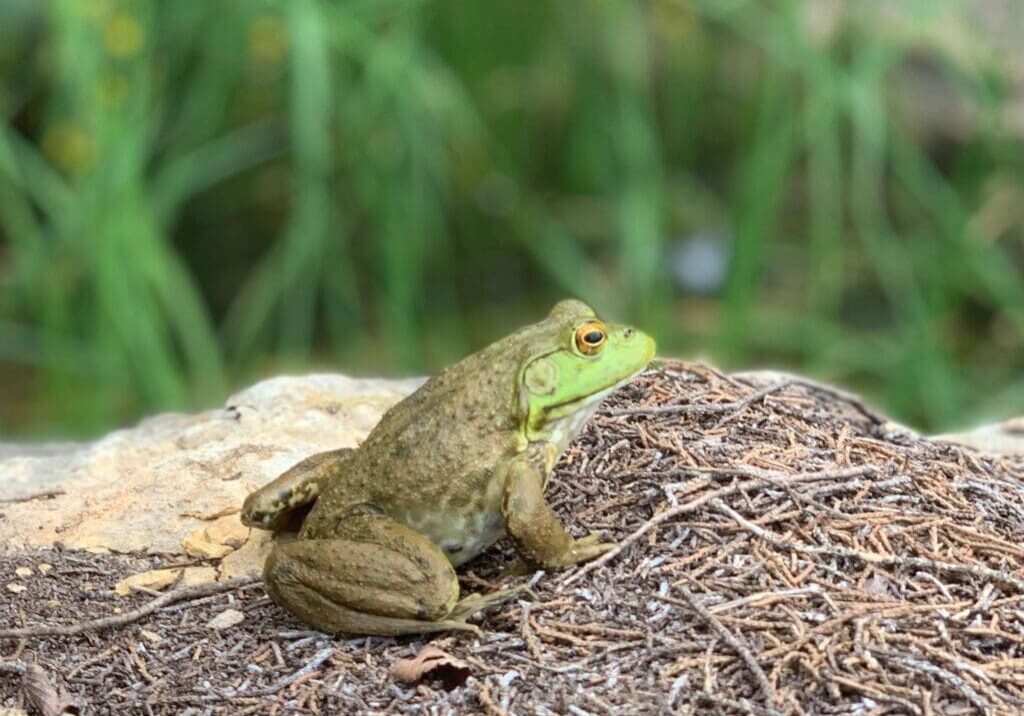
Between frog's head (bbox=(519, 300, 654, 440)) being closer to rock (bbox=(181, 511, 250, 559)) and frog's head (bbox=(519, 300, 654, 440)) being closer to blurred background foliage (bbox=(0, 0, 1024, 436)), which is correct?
rock (bbox=(181, 511, 250, 559))

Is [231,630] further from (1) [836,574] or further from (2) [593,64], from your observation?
(2) [593,64]

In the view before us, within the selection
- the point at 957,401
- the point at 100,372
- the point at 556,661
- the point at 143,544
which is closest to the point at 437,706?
the point at 556,661

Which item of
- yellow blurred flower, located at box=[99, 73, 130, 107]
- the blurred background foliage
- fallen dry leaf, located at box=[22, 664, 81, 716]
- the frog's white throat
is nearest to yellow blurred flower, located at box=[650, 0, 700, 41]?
the blurred background foliage

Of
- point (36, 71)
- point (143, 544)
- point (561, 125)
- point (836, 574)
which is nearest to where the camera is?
point (836, 574)

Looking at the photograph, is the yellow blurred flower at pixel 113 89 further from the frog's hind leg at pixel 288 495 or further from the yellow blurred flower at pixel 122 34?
the frog's hind leg at pixel 288 495

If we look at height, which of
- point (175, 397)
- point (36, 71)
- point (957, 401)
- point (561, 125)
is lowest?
point (957, 401)

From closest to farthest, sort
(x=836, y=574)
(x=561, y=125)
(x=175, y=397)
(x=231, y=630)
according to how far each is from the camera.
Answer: (x=836, y=574) < (x=231, y=630) < (x=175, y=397) < (x=561, y=125)
